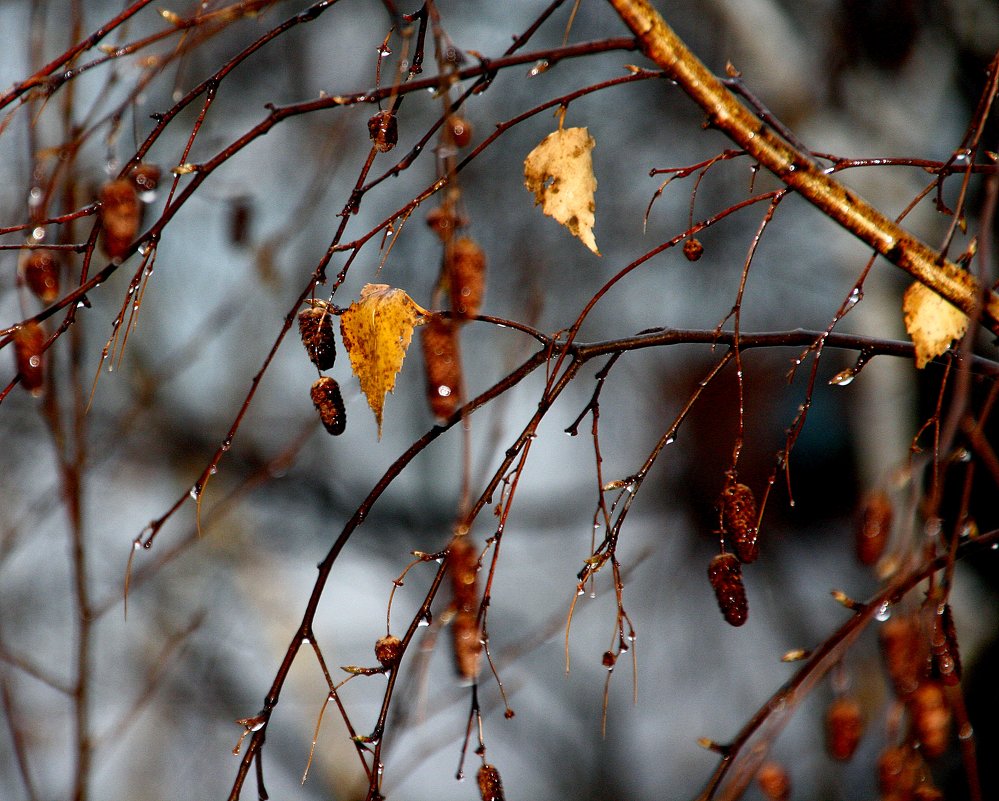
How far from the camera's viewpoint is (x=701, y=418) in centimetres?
272

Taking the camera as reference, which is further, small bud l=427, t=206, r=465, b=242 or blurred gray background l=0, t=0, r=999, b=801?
blurred gray background l=0, t=0, r=999, b=801

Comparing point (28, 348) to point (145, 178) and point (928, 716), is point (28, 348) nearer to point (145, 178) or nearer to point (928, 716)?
point (145, 178)

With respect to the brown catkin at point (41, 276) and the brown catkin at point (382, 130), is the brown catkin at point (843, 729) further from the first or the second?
the brown catkin at point (41, 276)

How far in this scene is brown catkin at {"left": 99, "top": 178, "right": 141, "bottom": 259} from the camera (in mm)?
485

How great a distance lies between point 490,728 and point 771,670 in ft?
3.02

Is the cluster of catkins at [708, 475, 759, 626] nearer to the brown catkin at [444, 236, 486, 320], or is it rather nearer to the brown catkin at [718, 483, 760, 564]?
the brown catkin at [718, 483, 760, 564]

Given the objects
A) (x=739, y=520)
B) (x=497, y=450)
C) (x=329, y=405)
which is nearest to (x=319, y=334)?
(x=329, y=405)

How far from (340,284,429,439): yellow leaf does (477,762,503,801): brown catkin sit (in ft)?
0.74

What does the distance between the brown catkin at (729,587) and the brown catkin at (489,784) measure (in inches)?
6.9

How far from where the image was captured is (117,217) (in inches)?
19.4

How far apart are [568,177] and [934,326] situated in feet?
0.80

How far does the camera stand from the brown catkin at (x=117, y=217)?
485 mm

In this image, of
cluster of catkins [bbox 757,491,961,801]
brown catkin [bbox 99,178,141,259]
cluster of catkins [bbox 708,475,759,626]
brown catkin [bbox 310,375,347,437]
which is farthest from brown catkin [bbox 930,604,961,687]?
brown catkin [bbox 99,178,141,259]

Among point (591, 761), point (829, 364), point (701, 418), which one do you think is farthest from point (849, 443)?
point (591, 761)
